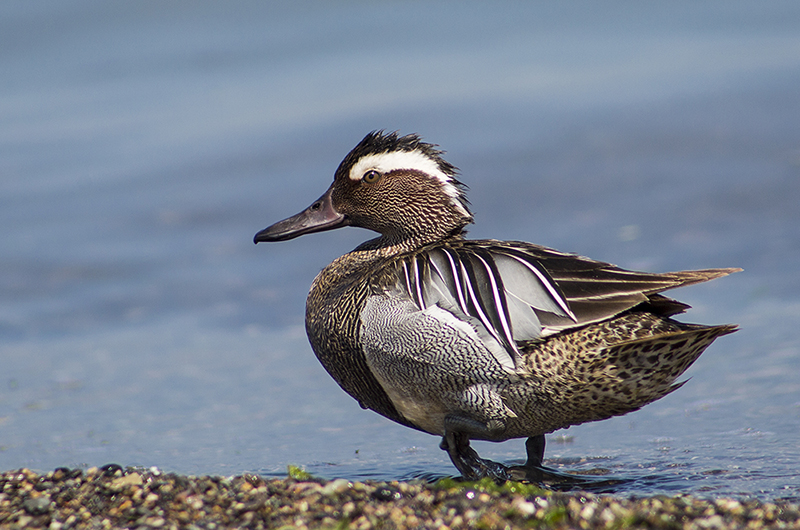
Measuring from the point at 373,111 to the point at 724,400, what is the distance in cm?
628

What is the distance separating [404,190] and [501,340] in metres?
1.37

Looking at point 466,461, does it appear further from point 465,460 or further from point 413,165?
point 413,165

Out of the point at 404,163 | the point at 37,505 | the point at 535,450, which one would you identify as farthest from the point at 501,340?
the point at 37,505

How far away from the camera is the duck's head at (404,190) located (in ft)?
19.0

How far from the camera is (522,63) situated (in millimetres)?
13234

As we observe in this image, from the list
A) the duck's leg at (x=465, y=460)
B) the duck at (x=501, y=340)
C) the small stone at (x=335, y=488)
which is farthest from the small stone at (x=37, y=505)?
the duck's leg at (x=465, y=460)

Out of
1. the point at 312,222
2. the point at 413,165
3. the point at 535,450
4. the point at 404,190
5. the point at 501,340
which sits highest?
the point at 413,165

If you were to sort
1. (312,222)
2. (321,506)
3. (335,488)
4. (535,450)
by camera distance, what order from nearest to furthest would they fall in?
(321,506)
(335,488)
(535,450)
(312,222)

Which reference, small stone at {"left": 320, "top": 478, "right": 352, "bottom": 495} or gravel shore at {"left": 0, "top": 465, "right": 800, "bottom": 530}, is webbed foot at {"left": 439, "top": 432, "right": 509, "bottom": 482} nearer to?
gravel shore at {"left": 0, "top": 465, "right": 800, "bottom": 530}

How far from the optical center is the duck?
15.8 feet

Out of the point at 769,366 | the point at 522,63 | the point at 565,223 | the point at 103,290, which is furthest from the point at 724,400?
the point at 522,63

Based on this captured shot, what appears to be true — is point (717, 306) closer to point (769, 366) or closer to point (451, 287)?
point (769, 366)

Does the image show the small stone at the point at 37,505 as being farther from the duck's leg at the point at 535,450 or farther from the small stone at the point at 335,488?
the duck's leg at the point at 535,450

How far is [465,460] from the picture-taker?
17.3 ft
